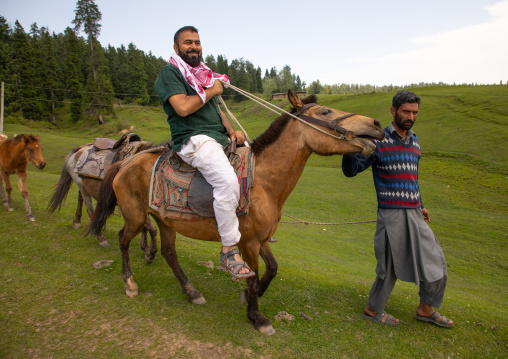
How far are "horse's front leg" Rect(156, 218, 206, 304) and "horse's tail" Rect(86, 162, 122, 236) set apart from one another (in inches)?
39.5

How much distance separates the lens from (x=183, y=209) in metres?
3.53

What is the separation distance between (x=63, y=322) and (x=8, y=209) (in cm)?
641

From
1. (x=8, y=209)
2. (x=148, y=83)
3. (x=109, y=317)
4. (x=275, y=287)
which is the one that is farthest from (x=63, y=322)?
(x=148, y=83)

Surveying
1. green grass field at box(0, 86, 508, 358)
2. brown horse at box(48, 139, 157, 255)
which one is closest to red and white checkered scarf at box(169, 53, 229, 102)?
green grass field at box(0, 86, 508, 358)

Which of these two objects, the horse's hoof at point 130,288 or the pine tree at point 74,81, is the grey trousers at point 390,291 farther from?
the pine tree at point 74,81

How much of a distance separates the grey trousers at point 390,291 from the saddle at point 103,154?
4.57 m

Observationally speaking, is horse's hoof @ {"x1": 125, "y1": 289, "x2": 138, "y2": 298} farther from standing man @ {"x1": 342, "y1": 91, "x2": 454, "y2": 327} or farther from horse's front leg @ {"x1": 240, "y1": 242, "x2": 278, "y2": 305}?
standing man @ {"x1": 342, "y1": 91, "x2": 454, "y2": 327}

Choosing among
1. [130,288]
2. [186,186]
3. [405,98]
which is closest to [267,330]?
[186,186]

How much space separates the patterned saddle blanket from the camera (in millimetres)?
3328

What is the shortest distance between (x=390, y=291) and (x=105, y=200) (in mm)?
4432

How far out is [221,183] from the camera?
310 cm

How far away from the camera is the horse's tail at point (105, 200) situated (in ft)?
15.4

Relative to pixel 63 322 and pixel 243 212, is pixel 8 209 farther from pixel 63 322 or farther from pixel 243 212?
pixel 243 212

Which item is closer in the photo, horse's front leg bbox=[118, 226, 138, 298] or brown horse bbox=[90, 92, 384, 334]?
brown horse bbox=[90, 92, 384, 334]
